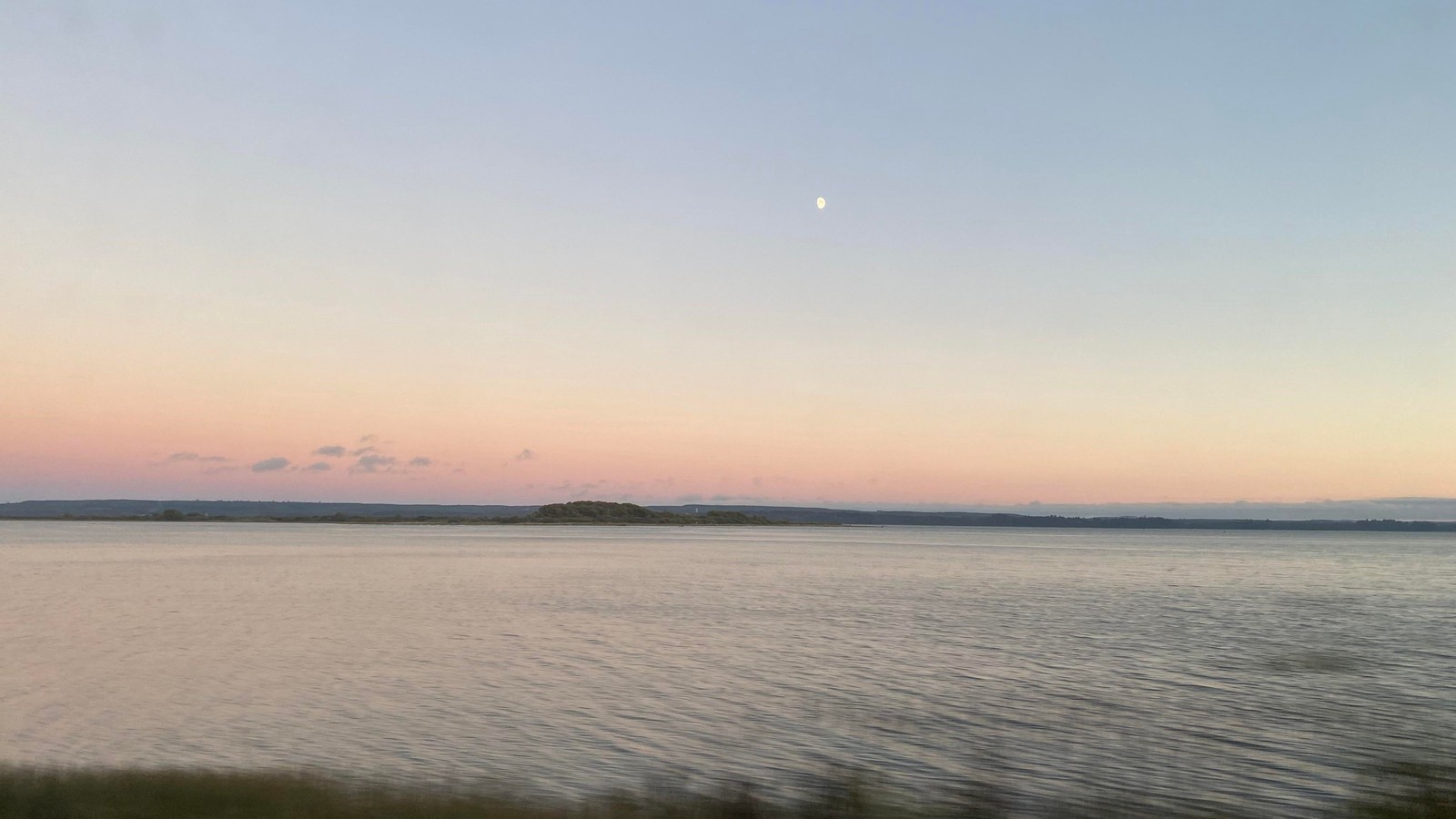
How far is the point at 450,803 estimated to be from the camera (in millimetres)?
14000

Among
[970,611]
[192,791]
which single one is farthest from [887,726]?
[970,611]

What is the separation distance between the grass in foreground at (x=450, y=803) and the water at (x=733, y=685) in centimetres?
190

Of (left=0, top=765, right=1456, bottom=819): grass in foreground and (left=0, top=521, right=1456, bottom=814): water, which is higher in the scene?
(left=0, top=765, right=1456, bottom=819): grass in foreground

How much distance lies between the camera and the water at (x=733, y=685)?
20.1 metres

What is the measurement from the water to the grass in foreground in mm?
1901

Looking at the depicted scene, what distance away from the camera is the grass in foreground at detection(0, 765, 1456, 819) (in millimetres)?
13008

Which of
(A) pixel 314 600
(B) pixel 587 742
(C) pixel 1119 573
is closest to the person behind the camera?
(B) pixel 587 742

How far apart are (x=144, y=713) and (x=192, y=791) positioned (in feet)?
40.8

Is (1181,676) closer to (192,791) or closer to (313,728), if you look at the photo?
(313,728)

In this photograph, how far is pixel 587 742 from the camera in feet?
70.7

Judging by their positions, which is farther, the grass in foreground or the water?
the water

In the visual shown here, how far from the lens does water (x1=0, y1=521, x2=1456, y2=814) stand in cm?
2009

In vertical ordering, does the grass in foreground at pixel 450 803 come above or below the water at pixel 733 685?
above

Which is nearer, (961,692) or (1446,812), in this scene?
(1446,812)
